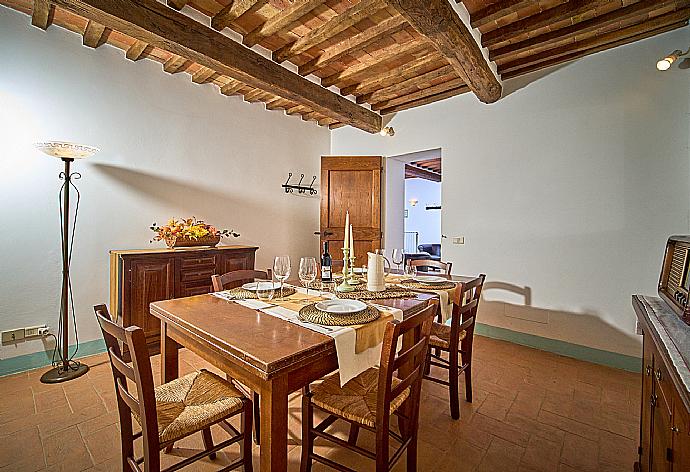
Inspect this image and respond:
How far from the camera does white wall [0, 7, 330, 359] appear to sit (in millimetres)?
2650

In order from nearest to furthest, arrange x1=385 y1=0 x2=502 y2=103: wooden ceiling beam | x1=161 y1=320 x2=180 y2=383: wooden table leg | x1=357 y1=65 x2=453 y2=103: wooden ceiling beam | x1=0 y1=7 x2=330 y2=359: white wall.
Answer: x1=161 y1=320 x2=180 y2=383: wooden table leg < x1=385 y1=0 x2=502 y2=103: wooden ceiling beam < x1=0 y1=7 x2=330 y2=359: white wall < x1=357 y1=65 x2=453 y2=103: wooden ceiling beam

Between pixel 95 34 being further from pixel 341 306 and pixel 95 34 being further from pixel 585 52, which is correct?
pixel 585 52

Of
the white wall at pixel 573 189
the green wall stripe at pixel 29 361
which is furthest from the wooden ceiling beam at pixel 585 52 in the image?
the green wall stripe at pixel 29 361

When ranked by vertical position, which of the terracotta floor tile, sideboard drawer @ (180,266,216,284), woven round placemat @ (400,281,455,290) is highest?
woven round placemat @ (400,281,455,290)

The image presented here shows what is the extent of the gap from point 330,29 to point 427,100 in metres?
1.90

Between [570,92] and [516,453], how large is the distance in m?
3.18

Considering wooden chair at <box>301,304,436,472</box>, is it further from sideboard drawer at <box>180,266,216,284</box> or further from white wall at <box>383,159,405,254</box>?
white wall at <box>383,159,405,254</box>

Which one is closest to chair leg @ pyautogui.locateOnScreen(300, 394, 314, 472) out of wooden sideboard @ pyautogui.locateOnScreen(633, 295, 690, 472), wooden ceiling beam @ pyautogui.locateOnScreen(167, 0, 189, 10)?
wooden sideboard @ pyautogui.locateOnScreen(633, 295, 690, 472)

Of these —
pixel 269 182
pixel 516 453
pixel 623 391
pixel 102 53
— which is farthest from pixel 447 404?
pixel 102 53

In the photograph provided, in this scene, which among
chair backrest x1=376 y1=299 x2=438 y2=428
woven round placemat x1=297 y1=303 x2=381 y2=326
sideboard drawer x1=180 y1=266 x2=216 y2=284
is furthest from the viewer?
sideboard drawer x1=180 y1=266 x2=216 y2=284

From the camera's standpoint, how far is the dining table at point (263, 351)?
108 centimetres

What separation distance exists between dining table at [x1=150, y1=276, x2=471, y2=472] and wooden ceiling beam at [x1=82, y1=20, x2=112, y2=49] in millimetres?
2497

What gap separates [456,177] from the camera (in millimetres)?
3980

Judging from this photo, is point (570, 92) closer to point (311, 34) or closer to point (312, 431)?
point (311, 34)
